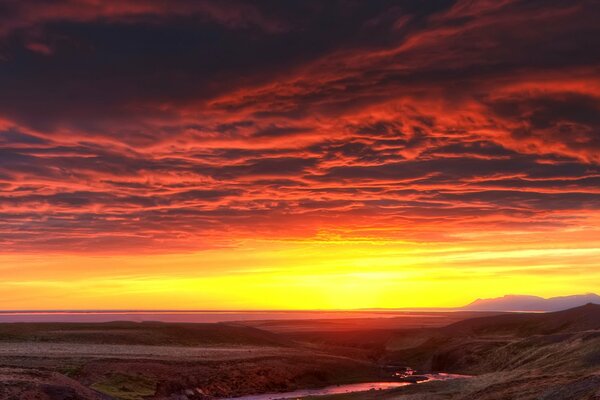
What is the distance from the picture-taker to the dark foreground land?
51.4m

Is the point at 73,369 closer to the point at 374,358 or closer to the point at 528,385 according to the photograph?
the point at 528,385

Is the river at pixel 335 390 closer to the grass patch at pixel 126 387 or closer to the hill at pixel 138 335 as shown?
the grass patch at pixel 126 387

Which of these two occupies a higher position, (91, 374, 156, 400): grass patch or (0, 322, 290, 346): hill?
(0, 322, 290, 346): hill

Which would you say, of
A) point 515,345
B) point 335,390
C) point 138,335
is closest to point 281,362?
point 335,390

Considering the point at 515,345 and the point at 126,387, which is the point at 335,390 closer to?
the point at 126,387

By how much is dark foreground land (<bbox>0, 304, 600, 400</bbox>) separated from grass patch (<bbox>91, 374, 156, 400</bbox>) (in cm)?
15

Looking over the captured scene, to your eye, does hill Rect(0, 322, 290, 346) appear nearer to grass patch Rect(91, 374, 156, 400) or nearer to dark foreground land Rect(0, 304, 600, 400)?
dark foreground land Rect(0, 304, 600, 400)

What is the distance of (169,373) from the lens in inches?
2911

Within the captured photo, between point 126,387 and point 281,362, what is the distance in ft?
105

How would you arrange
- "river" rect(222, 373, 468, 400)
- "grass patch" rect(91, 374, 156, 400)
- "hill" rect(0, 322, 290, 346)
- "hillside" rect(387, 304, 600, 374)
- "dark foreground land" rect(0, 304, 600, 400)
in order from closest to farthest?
"dark foreground land" rect(0, 304, 600, 400)
"grass patch" rect(91, 374, 156, 400)
"hillside" rect(387, 304, 600, 374)
"river" rect(222, 373, 468, 400)
"hill" rect(0, 322, 290, 346)

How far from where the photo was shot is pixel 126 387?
215 ft

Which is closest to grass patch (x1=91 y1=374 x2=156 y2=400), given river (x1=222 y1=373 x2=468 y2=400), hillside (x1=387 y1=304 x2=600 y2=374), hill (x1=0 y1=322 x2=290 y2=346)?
river (x1=222 y1=373 x2=468 y2=400)

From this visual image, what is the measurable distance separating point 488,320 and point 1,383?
125939 mm

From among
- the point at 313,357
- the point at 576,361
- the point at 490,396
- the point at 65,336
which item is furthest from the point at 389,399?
the point at 65,336
